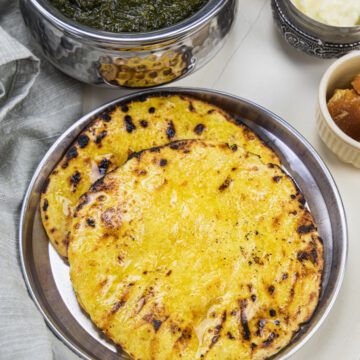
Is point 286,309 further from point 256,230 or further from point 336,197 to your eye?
point 336,197

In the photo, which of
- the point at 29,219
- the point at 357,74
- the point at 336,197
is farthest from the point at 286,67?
the point at 29,219

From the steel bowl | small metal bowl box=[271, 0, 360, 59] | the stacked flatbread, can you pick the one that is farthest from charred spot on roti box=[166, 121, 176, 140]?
small metal bowl box=[271, 0, 360, 59]

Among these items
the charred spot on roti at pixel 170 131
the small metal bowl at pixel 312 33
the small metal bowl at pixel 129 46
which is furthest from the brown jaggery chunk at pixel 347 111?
the charred spot on roti at pixel 170 131

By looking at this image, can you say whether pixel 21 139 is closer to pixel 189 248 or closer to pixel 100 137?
pixel 100 137

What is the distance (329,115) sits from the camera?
2.39m

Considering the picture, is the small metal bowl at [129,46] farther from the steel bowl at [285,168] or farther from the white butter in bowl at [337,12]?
the white butter in bowl at [337,12]

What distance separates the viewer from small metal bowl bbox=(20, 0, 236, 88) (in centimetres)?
216

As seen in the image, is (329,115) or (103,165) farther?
(329,115)

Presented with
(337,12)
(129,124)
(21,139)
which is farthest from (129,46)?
(337,12)

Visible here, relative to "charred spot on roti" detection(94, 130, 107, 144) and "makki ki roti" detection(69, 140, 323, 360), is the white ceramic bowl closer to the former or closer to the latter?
"makki ki roti" detection(69, 140, 323, 360)

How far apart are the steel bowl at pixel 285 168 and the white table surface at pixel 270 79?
0.23 m

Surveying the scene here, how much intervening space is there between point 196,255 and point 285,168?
0.68 m

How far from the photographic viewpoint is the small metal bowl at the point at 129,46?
7.07 ft

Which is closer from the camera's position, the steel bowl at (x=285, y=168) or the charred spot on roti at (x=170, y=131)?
the steel bowl at (x=285, y=168)
